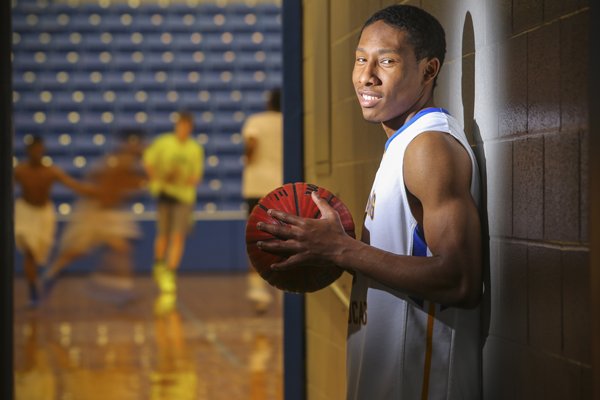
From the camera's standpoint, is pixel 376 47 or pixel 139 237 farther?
pixel 139 237

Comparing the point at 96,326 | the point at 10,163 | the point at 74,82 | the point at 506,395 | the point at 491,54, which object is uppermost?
the point at 74,82

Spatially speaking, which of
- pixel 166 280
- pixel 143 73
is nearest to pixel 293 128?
pixel 166 280

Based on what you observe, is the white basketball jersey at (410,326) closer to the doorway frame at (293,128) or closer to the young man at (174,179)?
the doorway frame at (293,128)

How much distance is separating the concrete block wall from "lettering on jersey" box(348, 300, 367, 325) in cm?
28

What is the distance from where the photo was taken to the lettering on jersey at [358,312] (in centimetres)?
261

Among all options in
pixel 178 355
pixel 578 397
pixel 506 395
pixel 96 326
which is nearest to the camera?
pixel 578 397

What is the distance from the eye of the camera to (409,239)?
8.06ft

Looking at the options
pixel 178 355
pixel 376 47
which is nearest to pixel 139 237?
pixel 178 355

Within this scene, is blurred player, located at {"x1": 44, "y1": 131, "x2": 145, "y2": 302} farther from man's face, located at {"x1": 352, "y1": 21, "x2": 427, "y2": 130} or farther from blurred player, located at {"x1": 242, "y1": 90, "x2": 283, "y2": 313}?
man's face, located at {"x1": 352, "y1": 21, "x2": 427, "y2": 130}

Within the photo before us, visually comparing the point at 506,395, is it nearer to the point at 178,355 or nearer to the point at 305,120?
the point at 305,120

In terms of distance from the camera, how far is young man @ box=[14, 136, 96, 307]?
10805 mm

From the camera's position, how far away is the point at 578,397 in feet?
7.02

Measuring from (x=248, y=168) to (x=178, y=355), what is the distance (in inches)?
115

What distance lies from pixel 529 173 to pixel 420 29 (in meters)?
0.44
